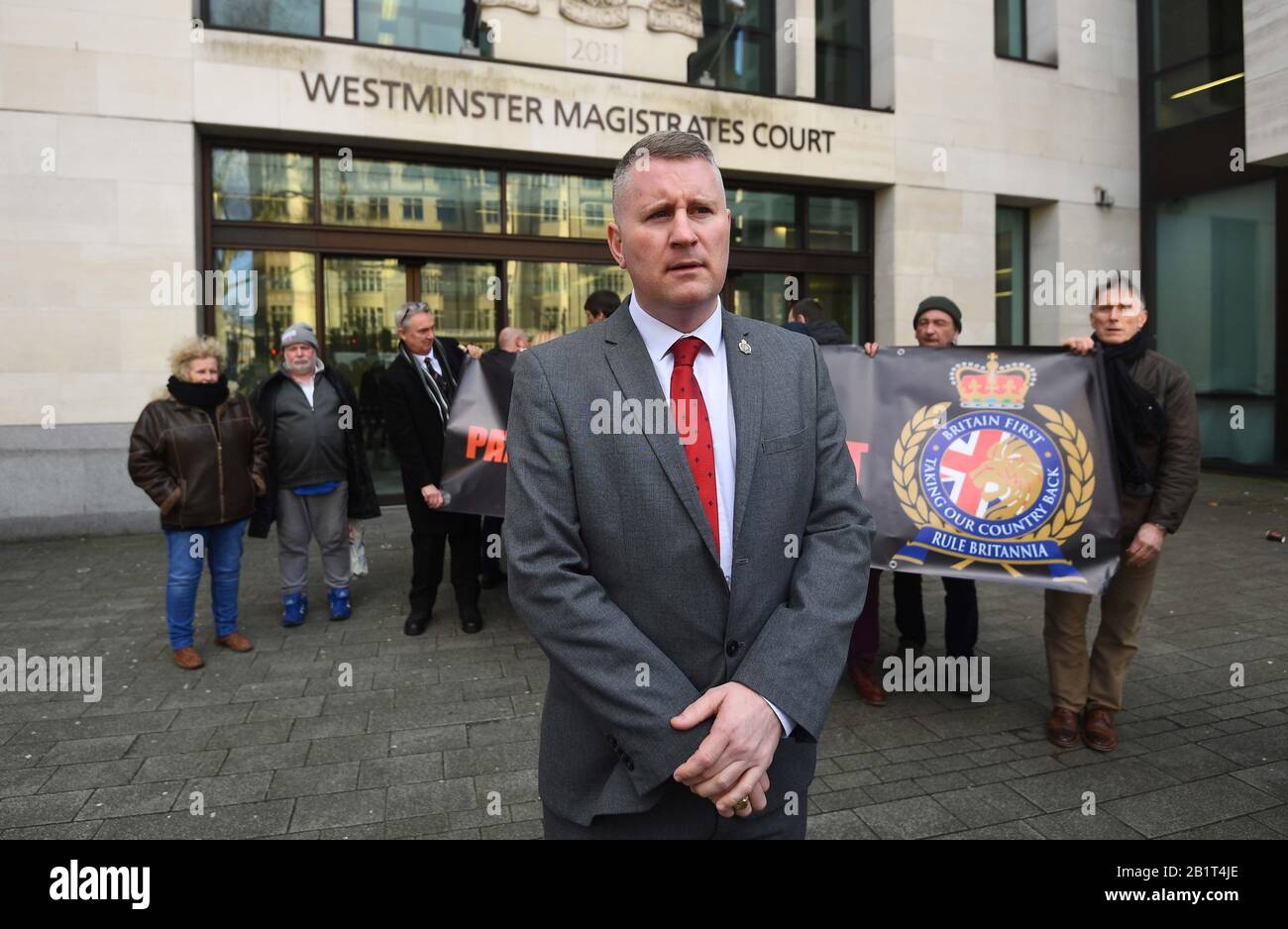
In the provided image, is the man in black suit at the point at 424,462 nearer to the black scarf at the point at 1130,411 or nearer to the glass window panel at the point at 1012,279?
the black scarf at the point at 1130,411

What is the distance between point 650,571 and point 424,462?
495 centimetres

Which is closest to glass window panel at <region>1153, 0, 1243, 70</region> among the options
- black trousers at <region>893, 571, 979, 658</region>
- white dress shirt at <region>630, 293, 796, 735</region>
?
black trousers at <region>893, 571, 979, 658</region>

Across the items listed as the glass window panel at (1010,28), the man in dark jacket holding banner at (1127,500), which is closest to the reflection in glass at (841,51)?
the glass window panel at (1010,28)

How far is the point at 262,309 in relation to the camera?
10609 millimetres

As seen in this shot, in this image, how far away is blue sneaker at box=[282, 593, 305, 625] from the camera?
21.3ft

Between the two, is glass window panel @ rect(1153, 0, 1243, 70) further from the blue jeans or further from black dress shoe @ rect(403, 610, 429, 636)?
the blue jeans

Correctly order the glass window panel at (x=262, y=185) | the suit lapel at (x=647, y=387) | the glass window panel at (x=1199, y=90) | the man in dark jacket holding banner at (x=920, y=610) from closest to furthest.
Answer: the suit lapel at (x=647, y=387) < the man in dark jacket holding banner at (x=920, y=610) < the glass window panel at (x=262, y=185) < the glass window panel at (x=1199, y=90)

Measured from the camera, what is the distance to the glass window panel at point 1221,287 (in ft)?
41.8

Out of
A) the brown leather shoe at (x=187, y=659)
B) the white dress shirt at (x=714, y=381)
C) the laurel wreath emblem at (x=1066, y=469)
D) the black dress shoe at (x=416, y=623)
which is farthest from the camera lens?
the black dress shoe at (x=416, y=623)

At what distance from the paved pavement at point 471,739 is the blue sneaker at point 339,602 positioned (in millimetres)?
118

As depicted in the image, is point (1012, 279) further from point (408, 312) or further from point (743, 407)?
point (743, 407)

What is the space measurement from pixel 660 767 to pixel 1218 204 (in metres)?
15.3

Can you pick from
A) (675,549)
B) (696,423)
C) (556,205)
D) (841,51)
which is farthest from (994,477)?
(841,51)
